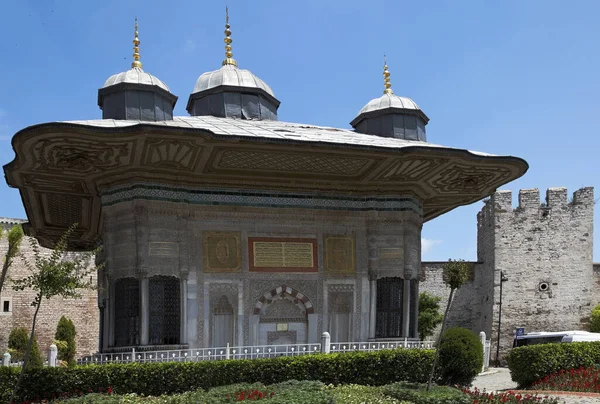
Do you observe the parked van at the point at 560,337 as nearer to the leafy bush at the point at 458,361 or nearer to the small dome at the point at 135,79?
the leafy bush at the point at 458,361

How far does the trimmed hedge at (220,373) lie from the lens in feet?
39.0

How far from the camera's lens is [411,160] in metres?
14.9

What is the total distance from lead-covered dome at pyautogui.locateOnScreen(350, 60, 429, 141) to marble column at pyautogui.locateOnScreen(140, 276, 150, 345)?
6951mm

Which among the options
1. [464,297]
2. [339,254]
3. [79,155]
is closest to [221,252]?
[339,254]

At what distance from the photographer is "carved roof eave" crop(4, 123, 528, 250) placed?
43.0ft

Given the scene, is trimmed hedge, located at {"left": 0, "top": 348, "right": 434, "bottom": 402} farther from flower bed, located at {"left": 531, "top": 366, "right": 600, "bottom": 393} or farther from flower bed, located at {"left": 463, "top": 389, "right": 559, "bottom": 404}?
flower bed, located at {"left": 463, "top": 389, "right": 559, "bottom": 404}

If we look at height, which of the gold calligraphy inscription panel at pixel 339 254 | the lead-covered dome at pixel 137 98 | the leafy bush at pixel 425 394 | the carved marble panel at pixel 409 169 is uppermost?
the lead-covered dome at pixel 137 98

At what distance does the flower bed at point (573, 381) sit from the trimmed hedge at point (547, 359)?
0.51 feet

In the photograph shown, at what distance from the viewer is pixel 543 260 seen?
31.9m

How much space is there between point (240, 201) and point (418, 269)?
4.41 meters

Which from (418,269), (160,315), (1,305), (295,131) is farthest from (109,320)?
(1,305)

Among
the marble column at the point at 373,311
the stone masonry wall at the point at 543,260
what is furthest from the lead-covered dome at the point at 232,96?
the stone masonry wall at the point at 543,260

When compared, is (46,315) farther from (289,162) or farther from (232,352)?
(289,162)

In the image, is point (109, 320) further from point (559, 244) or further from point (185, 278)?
point (559, 244)
